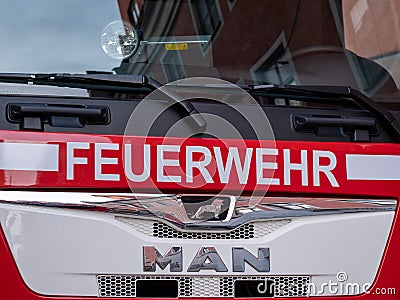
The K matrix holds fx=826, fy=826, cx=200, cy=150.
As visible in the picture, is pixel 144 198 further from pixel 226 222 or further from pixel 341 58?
pixel 341 58

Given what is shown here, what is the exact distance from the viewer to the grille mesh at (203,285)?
2535 mm

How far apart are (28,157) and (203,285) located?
0.67m

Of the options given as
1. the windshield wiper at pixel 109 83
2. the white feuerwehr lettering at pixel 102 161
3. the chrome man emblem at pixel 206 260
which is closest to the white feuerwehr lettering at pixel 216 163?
the white feuerwehr lettering at pixel 102 161

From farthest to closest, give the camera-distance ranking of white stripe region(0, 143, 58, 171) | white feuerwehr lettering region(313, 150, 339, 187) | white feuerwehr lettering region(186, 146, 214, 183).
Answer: white feuerwehr lettering region(313, 150, 339, 187) < white feuerwehr lettering region(186, 146, 214, 183) < white stripe region(0, 143, 58, 171)

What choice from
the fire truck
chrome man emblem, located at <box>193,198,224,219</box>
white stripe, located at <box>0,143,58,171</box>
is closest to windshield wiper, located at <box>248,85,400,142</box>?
the fire truck

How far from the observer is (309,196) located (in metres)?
2.67

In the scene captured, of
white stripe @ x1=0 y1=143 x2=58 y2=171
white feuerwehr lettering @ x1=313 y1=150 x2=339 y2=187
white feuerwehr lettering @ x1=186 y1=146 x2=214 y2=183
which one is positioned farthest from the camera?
white feuerwehr lettering @ x1=313 y1=150 x2=339 y2=187

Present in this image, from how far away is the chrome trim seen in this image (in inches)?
98.5

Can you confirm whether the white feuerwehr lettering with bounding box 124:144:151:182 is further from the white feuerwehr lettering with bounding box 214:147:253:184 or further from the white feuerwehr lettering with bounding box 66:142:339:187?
the white feuerwehr lettering with bounding box 214:147:253:184

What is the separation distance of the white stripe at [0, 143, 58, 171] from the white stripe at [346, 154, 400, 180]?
37.9 inches

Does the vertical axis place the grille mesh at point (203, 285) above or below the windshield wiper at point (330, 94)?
below

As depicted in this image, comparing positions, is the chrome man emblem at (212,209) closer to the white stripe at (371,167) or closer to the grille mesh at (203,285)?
the grille mesh at (203,285)

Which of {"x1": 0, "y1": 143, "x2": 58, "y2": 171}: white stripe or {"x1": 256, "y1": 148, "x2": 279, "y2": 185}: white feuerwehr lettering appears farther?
{"x1": 256, "y1": 148, "x2": 279, "y2": 185}: white feuerwehr lettering

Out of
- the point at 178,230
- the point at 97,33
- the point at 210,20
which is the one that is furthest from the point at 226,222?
the point at 210,20
